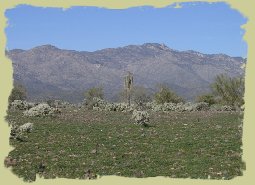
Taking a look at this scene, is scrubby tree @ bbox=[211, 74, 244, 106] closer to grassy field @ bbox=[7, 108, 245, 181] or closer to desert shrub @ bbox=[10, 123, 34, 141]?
grassy field @ bbox=[7, 108, 245, 181]

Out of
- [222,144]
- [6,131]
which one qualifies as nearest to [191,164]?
[222,144]

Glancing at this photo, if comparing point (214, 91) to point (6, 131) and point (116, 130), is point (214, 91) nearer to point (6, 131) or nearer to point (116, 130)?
point (116, 130)

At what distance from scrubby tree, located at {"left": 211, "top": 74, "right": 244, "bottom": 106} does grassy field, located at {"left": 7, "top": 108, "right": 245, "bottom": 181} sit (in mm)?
42549

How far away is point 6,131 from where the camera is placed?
25.7 ft

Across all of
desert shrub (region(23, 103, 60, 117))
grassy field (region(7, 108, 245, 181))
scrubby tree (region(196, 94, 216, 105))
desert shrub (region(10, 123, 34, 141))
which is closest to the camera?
grassy field (region(7, 108, 245, 181))

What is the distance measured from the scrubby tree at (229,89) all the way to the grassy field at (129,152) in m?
42.5

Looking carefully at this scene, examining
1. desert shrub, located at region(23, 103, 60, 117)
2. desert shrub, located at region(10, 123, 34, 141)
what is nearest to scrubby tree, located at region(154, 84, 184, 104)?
desert shrub, located at region(23, 103, 60, 117)

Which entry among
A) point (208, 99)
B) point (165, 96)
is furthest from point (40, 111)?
point (208, 99)

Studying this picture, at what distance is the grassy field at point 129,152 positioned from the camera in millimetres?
15500

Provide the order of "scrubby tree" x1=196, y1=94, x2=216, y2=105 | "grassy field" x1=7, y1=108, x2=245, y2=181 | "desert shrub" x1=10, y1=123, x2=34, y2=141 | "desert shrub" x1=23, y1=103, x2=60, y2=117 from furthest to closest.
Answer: "scrubby tree" x1=196, y1=94, x2=216, y2=105 → "desert shrub" x1=23, y1=103, x2=60, y2=117 → "desert shrub" x1=10, y1=123, x2=34, y2=141 → "grassy field" x1=7, y1=108, x2=245, y2=181

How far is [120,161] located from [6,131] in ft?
32.2

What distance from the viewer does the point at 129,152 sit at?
19.2 meters

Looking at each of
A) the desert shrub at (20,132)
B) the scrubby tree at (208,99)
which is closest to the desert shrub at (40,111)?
the desert shrub at (20,132)

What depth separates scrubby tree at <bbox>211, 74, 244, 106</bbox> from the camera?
70287mm
